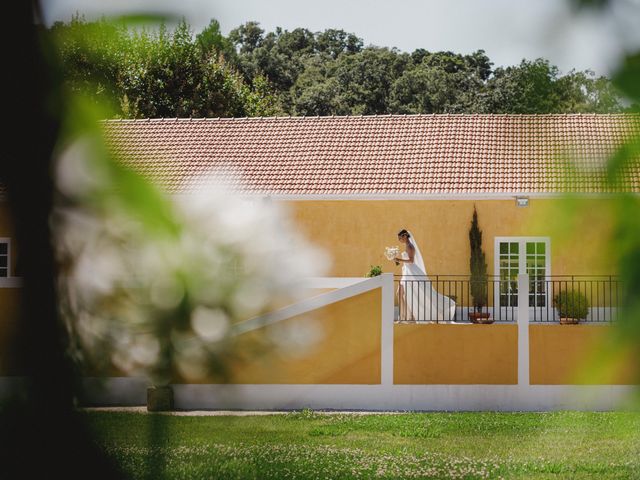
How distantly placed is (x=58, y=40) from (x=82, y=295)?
246mm

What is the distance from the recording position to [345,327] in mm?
15500

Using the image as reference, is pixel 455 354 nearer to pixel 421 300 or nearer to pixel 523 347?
pixel 523 347

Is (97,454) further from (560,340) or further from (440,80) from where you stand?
(560,340)

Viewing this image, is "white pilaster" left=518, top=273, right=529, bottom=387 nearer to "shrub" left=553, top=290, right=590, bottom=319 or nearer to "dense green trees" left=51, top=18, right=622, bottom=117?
"shrub" left=553, top=290, right=590, bottom=319

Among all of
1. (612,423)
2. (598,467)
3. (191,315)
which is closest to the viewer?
(191,315)

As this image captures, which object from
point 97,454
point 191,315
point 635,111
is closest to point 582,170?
point 635,111

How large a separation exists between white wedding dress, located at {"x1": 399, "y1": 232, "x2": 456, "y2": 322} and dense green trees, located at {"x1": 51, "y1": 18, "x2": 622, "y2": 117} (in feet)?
49.3

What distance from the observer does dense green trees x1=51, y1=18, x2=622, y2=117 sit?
0.83m

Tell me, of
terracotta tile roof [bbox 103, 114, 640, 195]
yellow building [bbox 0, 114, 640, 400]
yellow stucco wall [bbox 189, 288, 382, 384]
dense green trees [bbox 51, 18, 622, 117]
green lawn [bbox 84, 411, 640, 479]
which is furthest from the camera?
terracotta tile roof [bbox 103, 114, 640, 195]

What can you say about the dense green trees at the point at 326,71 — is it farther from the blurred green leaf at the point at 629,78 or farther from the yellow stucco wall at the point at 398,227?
the yellow stucco wall at the point at 398,227

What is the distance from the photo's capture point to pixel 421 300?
1748cm

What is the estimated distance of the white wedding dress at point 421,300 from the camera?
1659 centimetres

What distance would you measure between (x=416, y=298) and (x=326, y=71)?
642 inches

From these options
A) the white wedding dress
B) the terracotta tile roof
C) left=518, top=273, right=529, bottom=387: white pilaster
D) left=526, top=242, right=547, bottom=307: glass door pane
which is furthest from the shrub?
the terracotta tile roof
